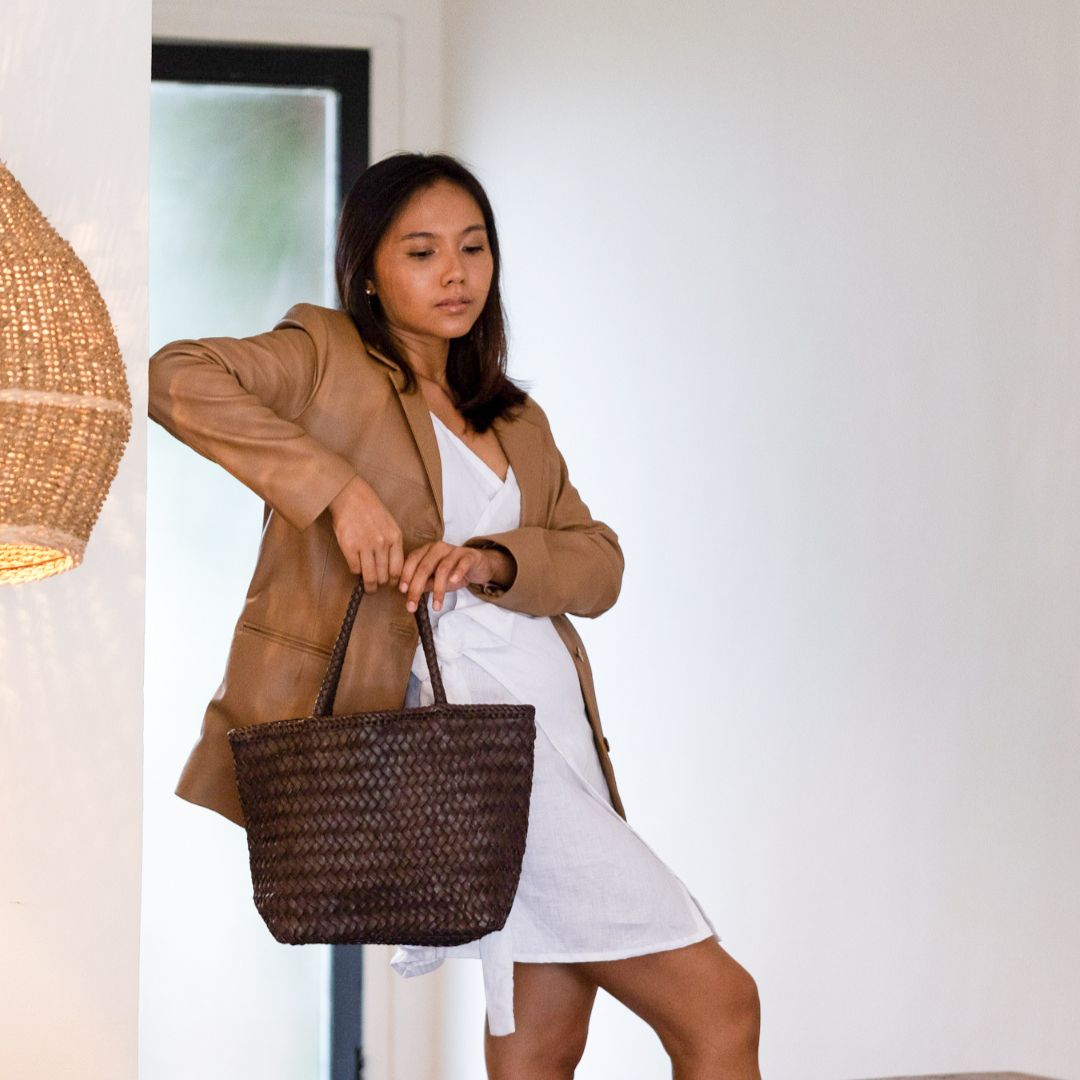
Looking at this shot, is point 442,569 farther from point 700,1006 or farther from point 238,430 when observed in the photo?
point 700,1006

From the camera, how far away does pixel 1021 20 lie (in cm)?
187

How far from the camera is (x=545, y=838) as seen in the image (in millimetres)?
1729

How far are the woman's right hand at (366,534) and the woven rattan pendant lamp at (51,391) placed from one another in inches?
21.2

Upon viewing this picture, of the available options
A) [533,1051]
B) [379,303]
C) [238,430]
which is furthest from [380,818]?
[379,303]

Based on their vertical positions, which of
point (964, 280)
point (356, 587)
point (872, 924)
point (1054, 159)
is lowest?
point (872, 924)

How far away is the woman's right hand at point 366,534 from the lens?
156 centimetres

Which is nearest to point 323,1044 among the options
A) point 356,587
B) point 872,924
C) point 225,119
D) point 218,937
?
point 218,937

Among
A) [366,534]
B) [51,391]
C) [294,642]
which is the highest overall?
[51,391]

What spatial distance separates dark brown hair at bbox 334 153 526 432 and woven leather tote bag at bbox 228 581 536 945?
42 centimetres

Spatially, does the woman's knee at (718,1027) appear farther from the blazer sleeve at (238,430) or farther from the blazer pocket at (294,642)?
the blazer sleeve at (238,430)

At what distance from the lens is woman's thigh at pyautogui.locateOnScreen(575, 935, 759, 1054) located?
5.67ft

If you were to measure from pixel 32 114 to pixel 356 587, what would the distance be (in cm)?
57

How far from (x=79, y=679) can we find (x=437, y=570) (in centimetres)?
44

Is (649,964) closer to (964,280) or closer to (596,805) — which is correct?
(596,805)
